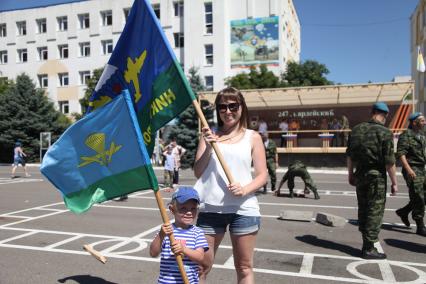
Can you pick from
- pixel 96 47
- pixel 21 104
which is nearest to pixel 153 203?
pixel 21 104

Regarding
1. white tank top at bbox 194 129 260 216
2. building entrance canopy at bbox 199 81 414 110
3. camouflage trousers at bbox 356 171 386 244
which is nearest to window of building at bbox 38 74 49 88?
building entrance canopy at bbox 199 81 414 110

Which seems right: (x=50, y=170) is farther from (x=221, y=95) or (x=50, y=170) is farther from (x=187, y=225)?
(x=221, y=95)

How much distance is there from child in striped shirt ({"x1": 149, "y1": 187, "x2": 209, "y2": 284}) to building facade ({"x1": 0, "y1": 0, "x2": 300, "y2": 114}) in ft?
126

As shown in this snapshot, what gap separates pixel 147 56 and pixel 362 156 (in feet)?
11.2

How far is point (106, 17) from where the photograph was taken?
47219 mm

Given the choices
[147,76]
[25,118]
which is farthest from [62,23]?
[147,76]

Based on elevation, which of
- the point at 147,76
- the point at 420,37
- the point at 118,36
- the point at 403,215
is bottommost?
the point at 403,215

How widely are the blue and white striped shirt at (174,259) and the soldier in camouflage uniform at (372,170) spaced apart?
133 inches

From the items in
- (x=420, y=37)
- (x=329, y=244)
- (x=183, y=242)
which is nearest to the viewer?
(x=183, y=242)

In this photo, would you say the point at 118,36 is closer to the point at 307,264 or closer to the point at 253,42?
the point at 253,42

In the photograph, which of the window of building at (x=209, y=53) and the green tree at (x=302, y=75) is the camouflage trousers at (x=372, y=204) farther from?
the window of building at (x=209, y=53)

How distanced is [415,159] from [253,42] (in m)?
35.8

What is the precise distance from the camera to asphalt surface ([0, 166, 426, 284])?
5078 millimetres

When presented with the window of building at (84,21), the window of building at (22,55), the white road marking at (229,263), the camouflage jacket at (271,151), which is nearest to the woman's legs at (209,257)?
the white road marking at (229,263)
